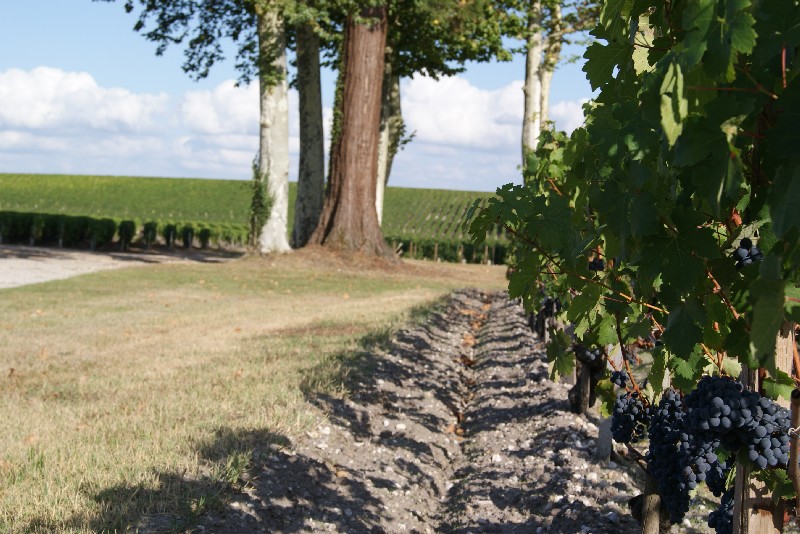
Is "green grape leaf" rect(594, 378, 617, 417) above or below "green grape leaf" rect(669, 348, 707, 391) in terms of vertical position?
below

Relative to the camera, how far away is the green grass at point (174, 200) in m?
60.0

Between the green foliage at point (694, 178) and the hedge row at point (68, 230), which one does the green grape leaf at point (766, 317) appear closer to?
the green foliage at point (694, 178)

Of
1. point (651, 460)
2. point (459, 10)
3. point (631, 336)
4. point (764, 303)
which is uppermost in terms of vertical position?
point (459, 10)

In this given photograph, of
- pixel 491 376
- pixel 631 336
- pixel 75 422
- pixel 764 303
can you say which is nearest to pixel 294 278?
pixel 491 376

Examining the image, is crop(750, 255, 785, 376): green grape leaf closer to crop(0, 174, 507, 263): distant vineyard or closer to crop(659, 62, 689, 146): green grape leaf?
crop(659, 62, 689, 146): green grape leaf

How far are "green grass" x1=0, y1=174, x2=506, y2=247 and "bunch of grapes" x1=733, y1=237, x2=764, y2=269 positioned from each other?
51581 millimetres

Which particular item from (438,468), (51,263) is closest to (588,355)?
(438,468)

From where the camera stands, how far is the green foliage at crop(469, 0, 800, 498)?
55.4 inches

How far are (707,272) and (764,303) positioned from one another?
32.5 inches

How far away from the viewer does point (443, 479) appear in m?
5.55

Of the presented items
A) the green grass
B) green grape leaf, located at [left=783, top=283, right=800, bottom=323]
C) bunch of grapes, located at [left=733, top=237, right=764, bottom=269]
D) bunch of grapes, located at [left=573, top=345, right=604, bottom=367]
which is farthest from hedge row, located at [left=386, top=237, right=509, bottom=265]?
green grape leaf, located at [left=783, top=283, right=800, bottom=323]

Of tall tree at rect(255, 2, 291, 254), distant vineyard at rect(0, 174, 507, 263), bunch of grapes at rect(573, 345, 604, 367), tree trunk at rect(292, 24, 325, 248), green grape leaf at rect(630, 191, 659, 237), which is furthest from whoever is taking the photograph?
distant vineyard at rect(0, 174, 507, 263)

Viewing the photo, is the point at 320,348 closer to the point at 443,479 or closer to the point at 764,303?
the point at 443,479

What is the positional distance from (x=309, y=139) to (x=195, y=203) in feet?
162
